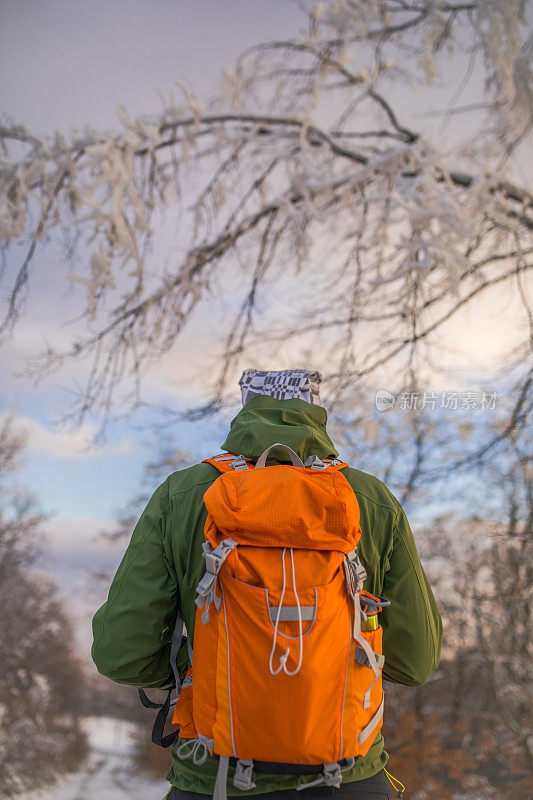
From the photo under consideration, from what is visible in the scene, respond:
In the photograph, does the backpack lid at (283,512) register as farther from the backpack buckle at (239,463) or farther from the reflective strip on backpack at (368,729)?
the reflective strip on backpack at (368,729)

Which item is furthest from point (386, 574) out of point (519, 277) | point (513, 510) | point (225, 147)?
point (225, 147)

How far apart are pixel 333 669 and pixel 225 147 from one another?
257 cm

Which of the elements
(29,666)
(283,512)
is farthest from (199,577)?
(29,666)

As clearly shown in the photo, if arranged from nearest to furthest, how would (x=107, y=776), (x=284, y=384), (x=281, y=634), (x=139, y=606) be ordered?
(x=281, y=634) < (x=139, y=606) < (x=284, y=384) < (x=107, y=776)

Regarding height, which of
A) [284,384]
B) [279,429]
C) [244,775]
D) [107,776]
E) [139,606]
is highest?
[284,384]

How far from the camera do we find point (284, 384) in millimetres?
1175

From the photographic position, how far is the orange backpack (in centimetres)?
82

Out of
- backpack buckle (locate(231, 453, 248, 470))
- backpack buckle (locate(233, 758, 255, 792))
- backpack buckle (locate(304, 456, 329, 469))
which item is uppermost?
backpack buckle (locate(304, 456, 329, 469))

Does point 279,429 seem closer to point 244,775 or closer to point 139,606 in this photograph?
point 139,606

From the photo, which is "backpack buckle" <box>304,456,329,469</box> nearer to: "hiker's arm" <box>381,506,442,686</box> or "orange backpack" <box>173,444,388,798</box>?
"orange backpack" <box>173,444,388,798</box>

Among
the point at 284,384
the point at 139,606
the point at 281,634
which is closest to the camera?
the point at 281,634

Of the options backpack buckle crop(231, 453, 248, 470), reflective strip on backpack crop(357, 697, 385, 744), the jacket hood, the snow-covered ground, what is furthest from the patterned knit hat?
the snow-covered ground

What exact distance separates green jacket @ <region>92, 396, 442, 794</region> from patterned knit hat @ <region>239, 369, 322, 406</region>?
80mm

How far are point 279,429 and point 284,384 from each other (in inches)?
7.7
